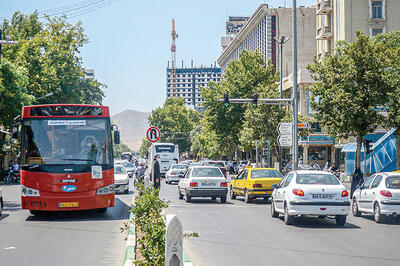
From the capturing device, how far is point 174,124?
135 m

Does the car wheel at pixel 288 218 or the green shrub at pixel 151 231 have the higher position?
the green shrub at pixel 151 231

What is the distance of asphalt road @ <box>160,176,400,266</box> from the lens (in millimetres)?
9680

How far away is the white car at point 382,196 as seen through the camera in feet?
51.4

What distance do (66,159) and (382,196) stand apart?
880cm

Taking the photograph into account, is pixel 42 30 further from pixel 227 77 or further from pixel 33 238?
pixel 33 238

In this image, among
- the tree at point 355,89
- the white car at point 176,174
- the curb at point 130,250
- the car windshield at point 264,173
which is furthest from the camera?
the white car at point 176,174

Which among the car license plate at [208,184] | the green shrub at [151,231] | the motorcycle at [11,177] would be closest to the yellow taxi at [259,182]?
the car license plate at [208,184]

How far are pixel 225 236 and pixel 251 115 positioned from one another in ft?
121

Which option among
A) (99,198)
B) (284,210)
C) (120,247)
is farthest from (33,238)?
(284,210)

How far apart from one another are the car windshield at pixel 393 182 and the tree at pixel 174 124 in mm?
116724

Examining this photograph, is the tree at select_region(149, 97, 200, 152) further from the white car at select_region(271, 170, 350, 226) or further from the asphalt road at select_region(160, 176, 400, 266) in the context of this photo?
the white car at select_region(271, 170, 350, 226)

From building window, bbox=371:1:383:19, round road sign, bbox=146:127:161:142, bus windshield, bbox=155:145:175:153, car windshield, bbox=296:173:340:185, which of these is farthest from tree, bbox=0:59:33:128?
building window, bbox=371:1:383:19

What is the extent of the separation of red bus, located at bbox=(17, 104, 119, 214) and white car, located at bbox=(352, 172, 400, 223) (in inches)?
296

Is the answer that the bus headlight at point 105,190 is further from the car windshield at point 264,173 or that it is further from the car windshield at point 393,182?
the car windshield at point 264,173
